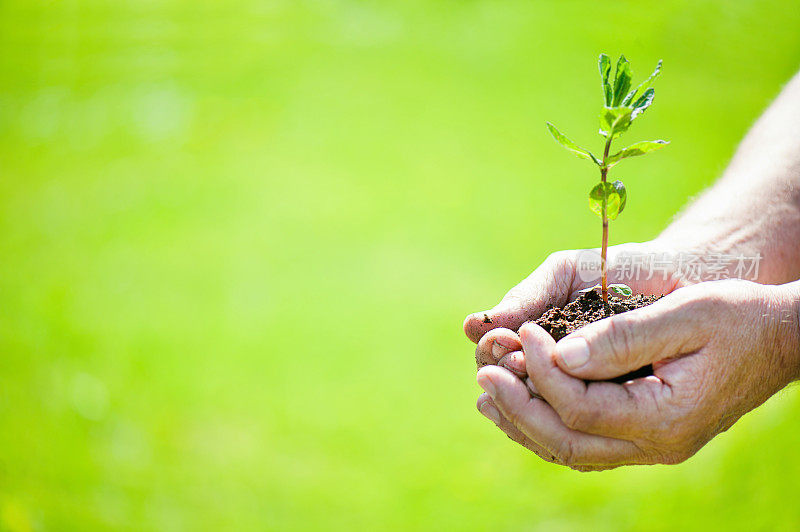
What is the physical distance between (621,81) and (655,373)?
47cm

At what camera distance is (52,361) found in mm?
2650

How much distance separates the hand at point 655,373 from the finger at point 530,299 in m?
0.08

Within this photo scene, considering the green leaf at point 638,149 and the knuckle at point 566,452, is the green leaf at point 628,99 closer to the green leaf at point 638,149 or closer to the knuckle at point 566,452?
the green leaf at point 638,149

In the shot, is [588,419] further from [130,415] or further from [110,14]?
[110,14]

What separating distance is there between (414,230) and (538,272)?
6.43ft

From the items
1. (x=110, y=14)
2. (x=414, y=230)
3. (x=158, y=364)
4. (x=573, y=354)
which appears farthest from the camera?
(x=110, y=14)

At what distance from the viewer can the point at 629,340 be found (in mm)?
953

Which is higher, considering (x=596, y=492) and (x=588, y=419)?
(x=588, y=419)

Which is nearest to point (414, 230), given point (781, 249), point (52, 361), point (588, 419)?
point (52, 361)

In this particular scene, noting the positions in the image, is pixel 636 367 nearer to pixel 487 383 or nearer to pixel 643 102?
pixel 487 383

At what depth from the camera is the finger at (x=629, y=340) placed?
0.95 metres

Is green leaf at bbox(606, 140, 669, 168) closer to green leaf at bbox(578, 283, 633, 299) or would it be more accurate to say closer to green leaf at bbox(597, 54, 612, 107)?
green leaf at bbox(597, 54, 612, 107)

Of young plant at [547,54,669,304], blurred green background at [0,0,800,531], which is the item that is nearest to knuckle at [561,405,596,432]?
young plant at [547,54,669,304]

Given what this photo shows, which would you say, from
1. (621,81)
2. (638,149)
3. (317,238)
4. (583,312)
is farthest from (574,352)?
(317,238)
